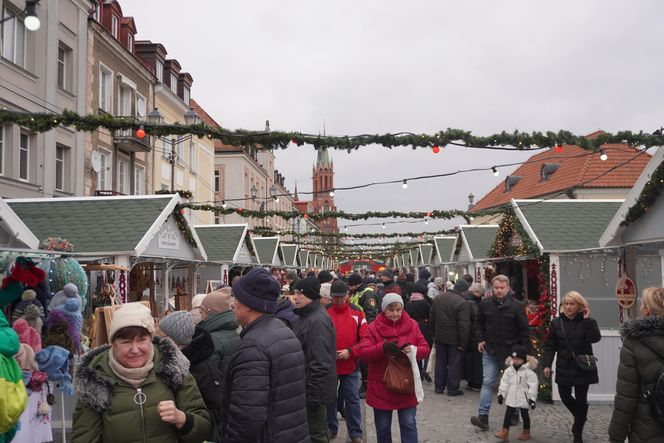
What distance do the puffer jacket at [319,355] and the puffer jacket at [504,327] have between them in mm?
2956

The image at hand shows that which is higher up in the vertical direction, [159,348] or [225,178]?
[225,178]

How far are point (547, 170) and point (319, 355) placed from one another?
120 feet

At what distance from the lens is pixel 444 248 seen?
102 ft

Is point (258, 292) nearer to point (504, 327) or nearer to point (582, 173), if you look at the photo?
point (504, 327)

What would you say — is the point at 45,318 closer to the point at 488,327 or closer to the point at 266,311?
the point at 266,311

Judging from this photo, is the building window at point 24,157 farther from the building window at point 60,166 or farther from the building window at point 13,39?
the building window at point 13,39

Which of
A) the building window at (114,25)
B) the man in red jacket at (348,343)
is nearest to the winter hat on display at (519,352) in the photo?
the man in red jacket at (348,343)

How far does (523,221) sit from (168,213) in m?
7.34

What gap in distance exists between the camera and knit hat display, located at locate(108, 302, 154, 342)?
3.07m

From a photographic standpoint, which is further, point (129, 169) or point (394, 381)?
point (129, 169)

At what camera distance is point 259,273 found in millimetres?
3742

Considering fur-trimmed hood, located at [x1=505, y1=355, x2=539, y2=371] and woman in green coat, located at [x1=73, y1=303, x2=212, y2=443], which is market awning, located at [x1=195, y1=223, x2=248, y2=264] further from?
woman in green coat, located at [x1=73, y1=303, x2=212, y2=443]

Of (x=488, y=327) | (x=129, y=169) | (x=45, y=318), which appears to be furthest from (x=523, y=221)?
(x=129, y=169)

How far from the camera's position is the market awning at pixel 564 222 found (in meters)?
11.1
